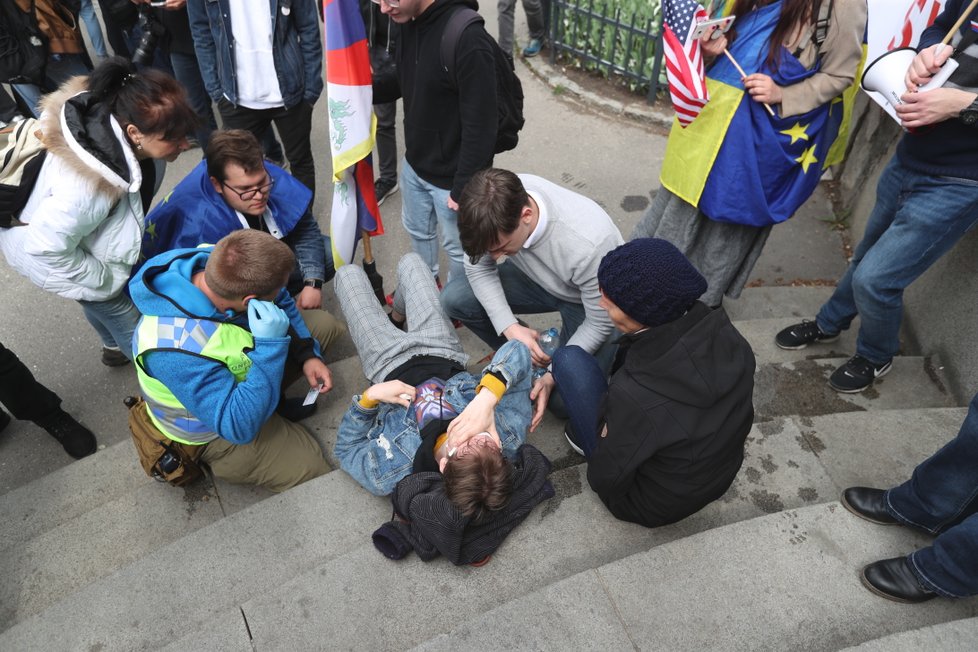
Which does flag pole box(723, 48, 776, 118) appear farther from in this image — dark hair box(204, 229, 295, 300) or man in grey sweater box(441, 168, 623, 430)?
dark hair box(204, 229, 295, 300)

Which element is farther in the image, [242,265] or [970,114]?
[242,265]

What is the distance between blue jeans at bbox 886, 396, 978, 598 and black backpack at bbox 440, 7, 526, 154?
2.19 m

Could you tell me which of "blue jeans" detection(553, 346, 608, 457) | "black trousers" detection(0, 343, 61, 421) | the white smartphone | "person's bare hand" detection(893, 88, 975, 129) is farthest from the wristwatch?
"black trousers" detection(0, 343, 61, 421)

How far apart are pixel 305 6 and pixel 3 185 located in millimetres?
2045

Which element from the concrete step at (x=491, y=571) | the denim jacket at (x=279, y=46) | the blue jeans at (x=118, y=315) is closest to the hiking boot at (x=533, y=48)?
the denim jacket at (x=279, y=46)

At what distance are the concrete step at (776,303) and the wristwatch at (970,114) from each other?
5.71 feet

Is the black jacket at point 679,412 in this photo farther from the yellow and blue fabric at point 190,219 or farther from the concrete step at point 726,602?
the yellow and blue fabric at point 190,219

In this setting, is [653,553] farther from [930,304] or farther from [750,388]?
[930,304]

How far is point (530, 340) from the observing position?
3025mm

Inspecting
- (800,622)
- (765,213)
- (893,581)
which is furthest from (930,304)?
(800,622)

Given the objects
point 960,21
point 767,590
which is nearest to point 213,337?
point 767,590

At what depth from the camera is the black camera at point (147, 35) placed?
4.26 metres

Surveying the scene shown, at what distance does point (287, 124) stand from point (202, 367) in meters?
2.24

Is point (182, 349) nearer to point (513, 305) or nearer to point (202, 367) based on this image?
point (202, 367)
